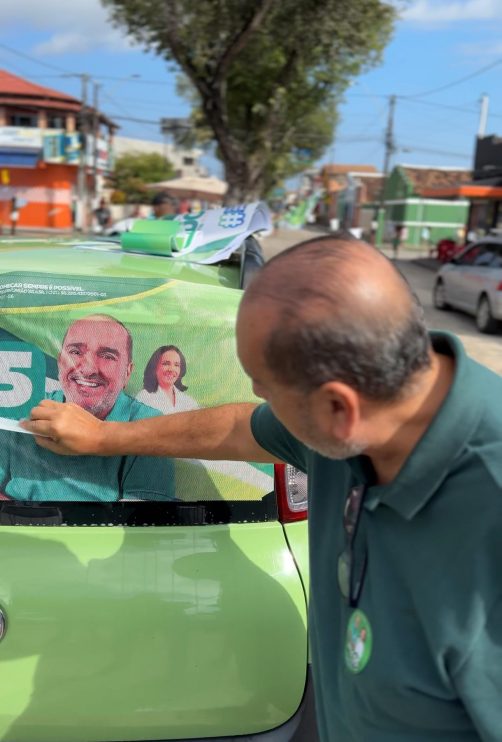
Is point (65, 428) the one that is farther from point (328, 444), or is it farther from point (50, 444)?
point (328, 444)

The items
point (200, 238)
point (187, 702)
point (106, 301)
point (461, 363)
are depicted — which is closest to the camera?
point (461, 363)

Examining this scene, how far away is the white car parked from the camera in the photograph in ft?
38.2

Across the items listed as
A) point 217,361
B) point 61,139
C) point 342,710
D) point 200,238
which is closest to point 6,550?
point 217,361

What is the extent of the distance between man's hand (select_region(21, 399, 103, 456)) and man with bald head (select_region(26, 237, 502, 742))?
73 centimetres

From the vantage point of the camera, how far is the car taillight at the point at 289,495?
6.28ft

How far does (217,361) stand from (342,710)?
98 cm

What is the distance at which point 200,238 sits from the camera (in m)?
3.40

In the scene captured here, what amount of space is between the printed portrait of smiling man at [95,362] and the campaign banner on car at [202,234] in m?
1.13

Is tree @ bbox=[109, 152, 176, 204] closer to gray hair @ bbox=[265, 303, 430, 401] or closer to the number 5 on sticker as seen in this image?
the number 5 on sticker

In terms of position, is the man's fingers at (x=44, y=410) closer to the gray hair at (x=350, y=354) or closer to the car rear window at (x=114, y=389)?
the car rear window at (x=114, y=389)

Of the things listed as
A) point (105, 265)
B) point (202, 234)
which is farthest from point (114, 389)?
point (202, 234)

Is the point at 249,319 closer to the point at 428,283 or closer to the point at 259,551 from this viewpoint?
the point at 259,551

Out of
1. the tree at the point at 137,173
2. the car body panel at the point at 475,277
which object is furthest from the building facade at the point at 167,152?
the car body panel at the point at 475,277

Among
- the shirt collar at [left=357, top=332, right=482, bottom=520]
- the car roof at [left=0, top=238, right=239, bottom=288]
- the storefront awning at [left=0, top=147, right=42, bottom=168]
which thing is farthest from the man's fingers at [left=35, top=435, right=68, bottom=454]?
the storefront awning at [left=0, top=147, right=42, bottom=168]
